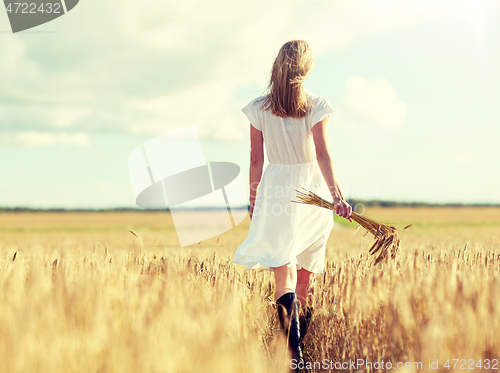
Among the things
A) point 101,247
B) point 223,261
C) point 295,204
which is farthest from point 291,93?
point 101,247

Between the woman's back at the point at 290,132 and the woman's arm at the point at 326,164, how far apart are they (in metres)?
0.05

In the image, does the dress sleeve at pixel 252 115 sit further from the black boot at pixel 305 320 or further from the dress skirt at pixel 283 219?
the black boot at pixel 305 320

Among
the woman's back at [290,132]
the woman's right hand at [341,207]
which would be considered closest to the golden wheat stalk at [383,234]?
the woman's right hand at [341,207]

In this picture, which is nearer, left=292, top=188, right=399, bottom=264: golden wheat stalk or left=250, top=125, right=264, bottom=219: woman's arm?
left=250, top=125, right=264, bottom=219: woman's arm

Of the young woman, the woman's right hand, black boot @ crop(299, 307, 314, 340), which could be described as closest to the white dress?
the young woman

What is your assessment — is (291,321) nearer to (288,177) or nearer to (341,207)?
(341,207)

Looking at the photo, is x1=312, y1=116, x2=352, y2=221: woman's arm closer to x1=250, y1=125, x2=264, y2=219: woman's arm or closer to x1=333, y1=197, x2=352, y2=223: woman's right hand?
x1=333, y1=197, x2=352, y2=223: woman's right hand

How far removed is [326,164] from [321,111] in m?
0.31

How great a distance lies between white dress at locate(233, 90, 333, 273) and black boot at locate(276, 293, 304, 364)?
20cm

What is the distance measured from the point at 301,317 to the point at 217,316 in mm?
933

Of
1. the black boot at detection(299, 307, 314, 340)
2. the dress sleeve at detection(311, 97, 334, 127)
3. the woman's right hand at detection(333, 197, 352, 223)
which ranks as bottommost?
the black boot at detection(299, 307, 314, 340)

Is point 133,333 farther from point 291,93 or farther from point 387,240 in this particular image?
point 387,240

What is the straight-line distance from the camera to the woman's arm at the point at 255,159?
8.54 ft

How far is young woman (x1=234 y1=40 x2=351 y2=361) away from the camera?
243cm
